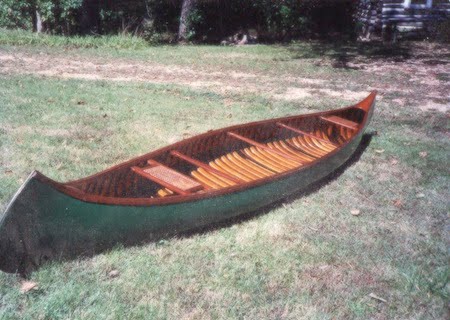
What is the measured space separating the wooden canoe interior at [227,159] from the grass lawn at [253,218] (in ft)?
1.73

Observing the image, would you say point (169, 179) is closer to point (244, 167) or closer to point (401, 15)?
point (244, 167)

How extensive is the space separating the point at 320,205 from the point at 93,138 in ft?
11.2

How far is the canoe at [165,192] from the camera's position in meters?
2.91

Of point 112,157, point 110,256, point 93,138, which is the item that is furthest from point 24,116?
point 110,256

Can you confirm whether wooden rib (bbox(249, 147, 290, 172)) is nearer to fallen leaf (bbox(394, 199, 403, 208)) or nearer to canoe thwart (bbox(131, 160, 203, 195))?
fallen leaf (bbox(394, 199, 403, 208))

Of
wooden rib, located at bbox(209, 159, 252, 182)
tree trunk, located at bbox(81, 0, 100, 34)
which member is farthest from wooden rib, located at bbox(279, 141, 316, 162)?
tree trunk, located at bbox(81, 0, 100, 34)

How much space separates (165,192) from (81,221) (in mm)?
1264

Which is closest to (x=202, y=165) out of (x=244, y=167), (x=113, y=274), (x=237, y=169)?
(x=237, y=169)

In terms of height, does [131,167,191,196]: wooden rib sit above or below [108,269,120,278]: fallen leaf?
above

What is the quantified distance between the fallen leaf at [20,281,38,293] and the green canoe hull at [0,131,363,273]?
0.30 feet

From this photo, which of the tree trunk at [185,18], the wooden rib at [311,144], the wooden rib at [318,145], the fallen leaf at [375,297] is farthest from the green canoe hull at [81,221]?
the tree trunk at [185,18]

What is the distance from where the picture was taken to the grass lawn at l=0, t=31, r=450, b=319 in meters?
3.13

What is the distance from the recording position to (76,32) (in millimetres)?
15836

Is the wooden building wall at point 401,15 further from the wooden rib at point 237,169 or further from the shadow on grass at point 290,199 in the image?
the wooden rib at point 237,169
